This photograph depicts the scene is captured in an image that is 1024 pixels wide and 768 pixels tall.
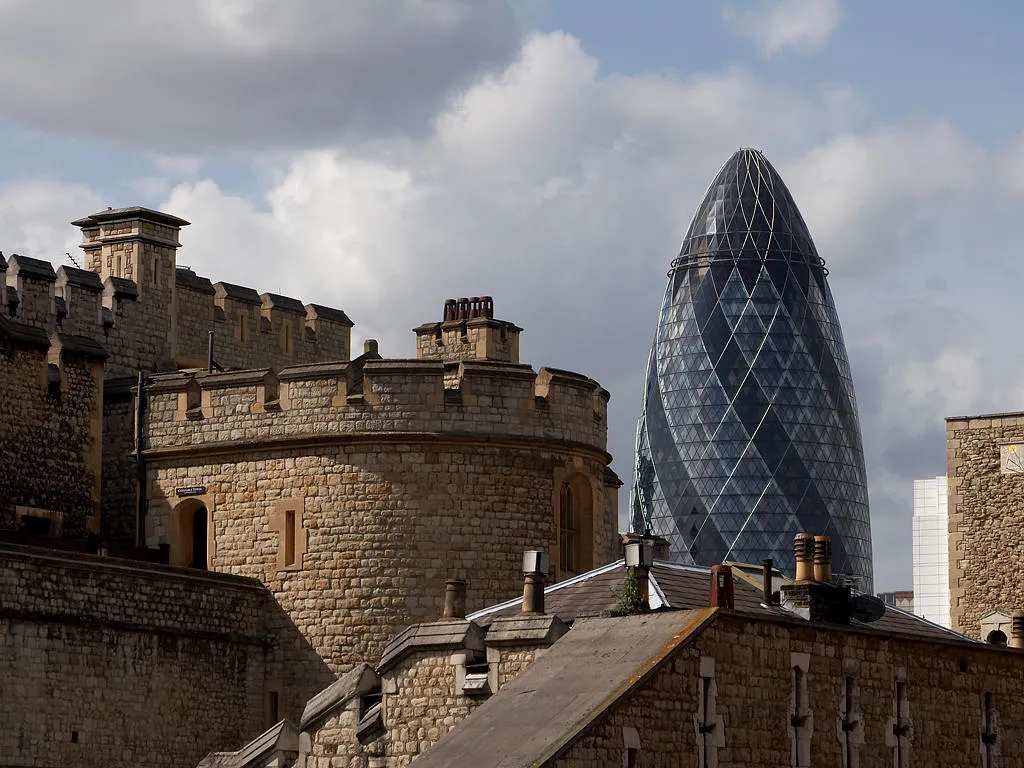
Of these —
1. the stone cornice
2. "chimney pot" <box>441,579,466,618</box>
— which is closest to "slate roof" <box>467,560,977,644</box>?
"chimney pot" <box>441,579,466,618</box>

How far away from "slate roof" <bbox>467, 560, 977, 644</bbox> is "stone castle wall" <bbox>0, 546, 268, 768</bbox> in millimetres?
6797

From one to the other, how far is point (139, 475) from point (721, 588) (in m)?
15.7

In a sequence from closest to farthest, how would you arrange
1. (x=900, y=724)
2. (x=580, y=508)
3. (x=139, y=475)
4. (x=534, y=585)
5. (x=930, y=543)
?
(x=900, y=724), (x=534, y=585), (x=580, y=508), (x=139, y=475), (x=930, y=543)

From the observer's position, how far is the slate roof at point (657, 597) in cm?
2997

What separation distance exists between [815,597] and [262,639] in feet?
36.0

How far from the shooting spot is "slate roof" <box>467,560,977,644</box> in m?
30.0

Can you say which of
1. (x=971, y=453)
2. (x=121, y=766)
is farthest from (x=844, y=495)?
(x=121, y=766)

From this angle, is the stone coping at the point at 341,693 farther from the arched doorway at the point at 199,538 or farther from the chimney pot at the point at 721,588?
the arched doorway at the point at 199,538

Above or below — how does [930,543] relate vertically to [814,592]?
above

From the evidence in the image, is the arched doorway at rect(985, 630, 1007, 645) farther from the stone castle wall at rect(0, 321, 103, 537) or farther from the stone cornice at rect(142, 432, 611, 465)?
the stone castle wall at rect(0, 321, 103, 537)

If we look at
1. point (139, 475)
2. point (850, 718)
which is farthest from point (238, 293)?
point (850, 718)

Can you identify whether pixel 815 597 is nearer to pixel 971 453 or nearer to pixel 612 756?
pixel 612 756

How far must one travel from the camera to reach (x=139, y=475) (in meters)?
40.7

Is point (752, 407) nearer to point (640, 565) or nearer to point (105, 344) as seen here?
point (105, 344)
